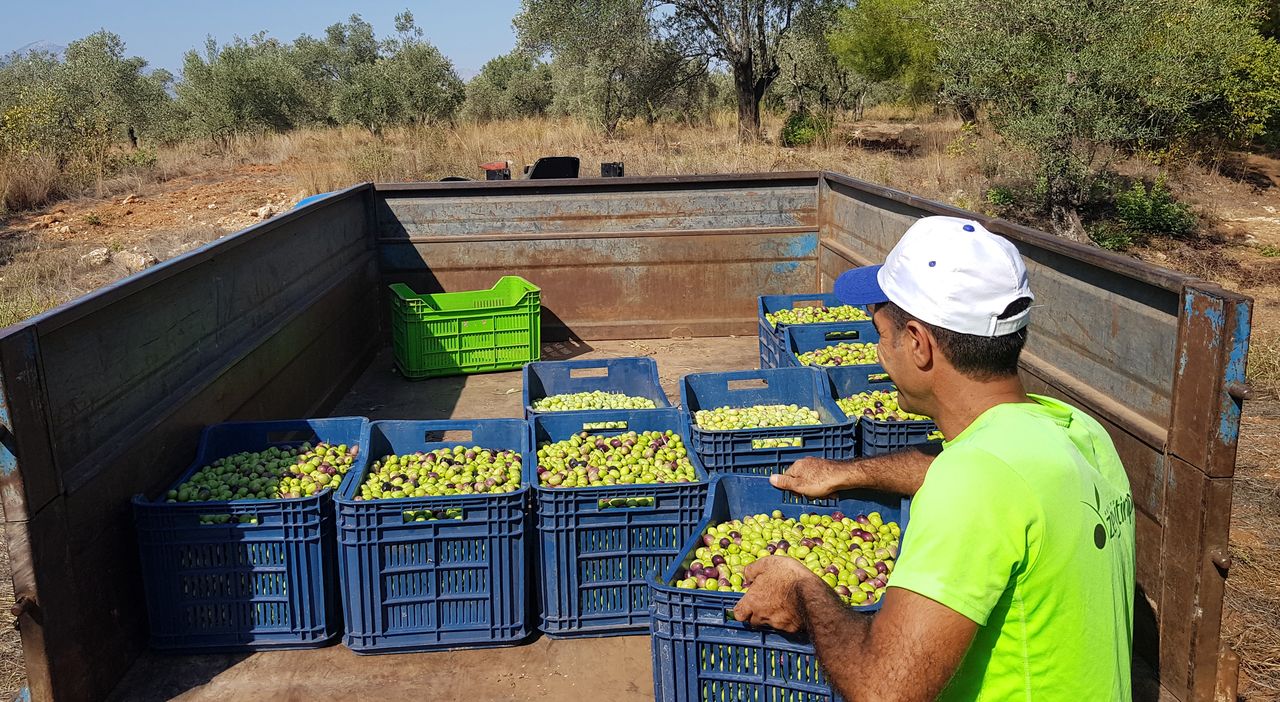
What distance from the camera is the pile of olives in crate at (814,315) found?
720cm

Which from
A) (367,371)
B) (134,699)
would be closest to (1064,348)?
(134,699)

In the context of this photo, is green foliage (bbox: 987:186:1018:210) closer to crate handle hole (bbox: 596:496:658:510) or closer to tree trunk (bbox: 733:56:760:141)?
tree trunk (bbox: 733:56:760:141)

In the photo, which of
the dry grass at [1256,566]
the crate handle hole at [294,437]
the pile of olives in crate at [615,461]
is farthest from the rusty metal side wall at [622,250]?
the pile of olives in crate at [615,461]

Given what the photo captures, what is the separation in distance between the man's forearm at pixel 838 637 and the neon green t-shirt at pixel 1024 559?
19cm

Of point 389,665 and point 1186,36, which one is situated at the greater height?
point 1186,36

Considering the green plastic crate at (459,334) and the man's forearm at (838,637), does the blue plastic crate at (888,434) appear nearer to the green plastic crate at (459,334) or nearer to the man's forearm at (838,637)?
the man's forearm at (838,637)

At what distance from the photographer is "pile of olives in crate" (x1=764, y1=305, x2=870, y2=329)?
720 centimetres

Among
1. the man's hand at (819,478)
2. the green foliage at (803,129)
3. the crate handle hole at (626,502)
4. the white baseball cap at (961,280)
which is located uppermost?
the green foliage at (803,129)

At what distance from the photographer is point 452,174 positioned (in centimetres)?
1786

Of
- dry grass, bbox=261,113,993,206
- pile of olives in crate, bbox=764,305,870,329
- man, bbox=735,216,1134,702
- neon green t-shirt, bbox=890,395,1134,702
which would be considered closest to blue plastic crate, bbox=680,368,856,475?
pile of olives in crate, bbox=764,305,870,329

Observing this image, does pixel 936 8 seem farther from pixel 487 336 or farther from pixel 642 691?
pixel 642 691

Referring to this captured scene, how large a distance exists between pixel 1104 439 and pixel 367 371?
23.8ft

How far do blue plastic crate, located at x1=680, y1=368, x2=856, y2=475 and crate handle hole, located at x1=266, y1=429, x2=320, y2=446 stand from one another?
75.2 inches

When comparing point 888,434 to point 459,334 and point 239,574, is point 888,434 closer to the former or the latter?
point 239,574
